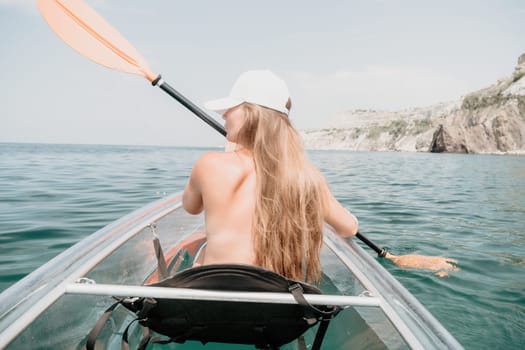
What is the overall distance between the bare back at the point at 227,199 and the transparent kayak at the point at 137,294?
307 millimetres

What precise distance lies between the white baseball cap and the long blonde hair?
3 cm

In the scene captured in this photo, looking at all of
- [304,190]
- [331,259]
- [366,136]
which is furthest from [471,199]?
[366,136]

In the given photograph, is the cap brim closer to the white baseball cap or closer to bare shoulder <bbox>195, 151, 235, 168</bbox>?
the white baseball cap

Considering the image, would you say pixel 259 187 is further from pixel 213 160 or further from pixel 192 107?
pixel 192 107

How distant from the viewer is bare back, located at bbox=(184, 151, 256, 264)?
1.49m

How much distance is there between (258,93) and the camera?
161 centimetres

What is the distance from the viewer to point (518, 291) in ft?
12.1

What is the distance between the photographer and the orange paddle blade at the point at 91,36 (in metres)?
3.29

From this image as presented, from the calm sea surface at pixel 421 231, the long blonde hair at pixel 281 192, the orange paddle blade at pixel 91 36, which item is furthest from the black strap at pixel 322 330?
the orange paddle blade at pixel 91 36

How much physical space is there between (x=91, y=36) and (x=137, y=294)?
294cm

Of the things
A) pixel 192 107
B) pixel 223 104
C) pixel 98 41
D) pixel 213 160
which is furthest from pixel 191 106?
pixel 213 160

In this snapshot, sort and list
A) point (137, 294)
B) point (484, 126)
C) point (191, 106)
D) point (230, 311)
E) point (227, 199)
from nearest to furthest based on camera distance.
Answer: point (137, 294)
point (230, 311)
point (227, 199)
point (191, 106)
point (484, 126)

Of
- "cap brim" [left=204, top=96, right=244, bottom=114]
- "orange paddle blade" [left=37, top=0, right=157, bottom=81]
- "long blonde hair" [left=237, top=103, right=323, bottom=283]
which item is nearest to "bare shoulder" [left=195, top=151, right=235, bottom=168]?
"long blonde hair" [left=237, top=103, right=323, bottom=283]

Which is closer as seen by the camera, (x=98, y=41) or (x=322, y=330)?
(x=322, y=330)
